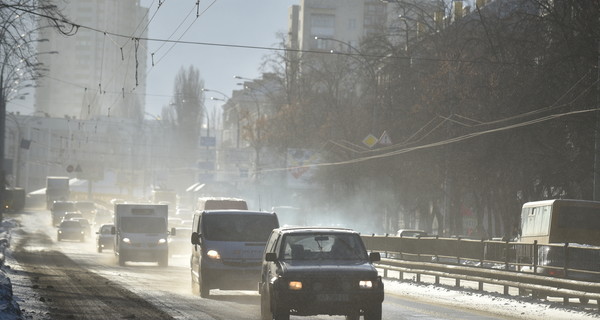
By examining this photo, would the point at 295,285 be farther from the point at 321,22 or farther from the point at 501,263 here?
the point at 321,22

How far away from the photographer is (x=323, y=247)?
59.4ft

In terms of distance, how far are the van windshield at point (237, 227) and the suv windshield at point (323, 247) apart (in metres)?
7.69

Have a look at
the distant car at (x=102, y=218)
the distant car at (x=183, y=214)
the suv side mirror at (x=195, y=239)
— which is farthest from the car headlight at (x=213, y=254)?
the distant car at (x=183, y=214)

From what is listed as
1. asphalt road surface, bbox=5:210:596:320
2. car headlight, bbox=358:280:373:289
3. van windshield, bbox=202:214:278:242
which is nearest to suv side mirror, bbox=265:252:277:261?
car headlight, bbox=358:280:373:289

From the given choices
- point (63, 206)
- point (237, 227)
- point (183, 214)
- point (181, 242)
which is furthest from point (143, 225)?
point (183, 214)

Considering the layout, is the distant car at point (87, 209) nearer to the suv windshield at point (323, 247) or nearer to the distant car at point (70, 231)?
the distant car at point (70, 231)

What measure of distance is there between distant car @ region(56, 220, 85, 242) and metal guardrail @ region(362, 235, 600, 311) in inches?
1470

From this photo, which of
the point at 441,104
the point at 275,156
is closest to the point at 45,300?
the point at 441,104

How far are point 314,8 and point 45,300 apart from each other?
157 m

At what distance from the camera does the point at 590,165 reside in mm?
42188

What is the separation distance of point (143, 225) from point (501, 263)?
17221 mm

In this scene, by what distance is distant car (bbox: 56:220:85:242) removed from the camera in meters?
74.6

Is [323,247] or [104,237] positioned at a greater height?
[323,247]

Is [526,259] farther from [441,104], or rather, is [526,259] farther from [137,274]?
[441,104]
